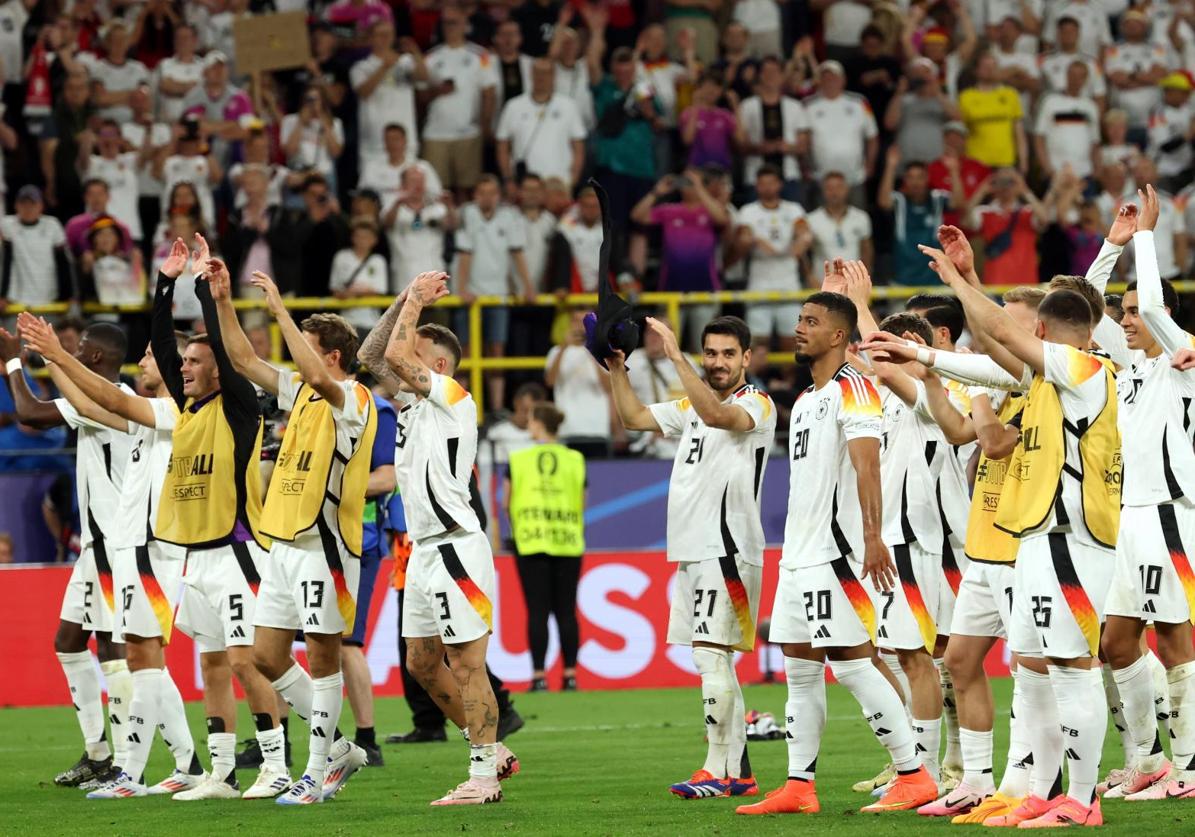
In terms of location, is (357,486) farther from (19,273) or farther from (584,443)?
(19,273)

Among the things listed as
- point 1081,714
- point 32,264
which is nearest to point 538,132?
point 32,264

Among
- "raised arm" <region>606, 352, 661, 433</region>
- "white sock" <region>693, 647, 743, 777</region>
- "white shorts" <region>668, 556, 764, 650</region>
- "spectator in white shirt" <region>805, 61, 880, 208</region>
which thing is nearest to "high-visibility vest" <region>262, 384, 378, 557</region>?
"raised arm" <region>606, 352, 661, 433</region>

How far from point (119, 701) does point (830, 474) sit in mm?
4929

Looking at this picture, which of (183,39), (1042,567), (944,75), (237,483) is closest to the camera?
(1042,567)

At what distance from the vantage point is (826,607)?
9430 millimetres

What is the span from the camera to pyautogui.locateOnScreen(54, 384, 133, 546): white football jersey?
11.6 metres

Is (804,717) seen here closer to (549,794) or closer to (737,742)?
(737,742)

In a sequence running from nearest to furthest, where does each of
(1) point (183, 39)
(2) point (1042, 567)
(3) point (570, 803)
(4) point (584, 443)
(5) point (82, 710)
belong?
(2) point (1042, 567) → (3) point (570, 803) → (5) point (82, 710) → (4) point (584, 443) → (1) point (183, 39)

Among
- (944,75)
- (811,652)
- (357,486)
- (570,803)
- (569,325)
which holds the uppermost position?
(944,75)

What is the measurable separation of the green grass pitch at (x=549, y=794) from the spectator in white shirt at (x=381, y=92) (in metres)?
8.22

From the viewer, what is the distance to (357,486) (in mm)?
10562

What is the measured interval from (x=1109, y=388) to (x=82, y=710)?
22.6ft

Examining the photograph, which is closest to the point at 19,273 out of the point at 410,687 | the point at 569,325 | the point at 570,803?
the point at 569,325

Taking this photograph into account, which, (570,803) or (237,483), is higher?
(237,483)
